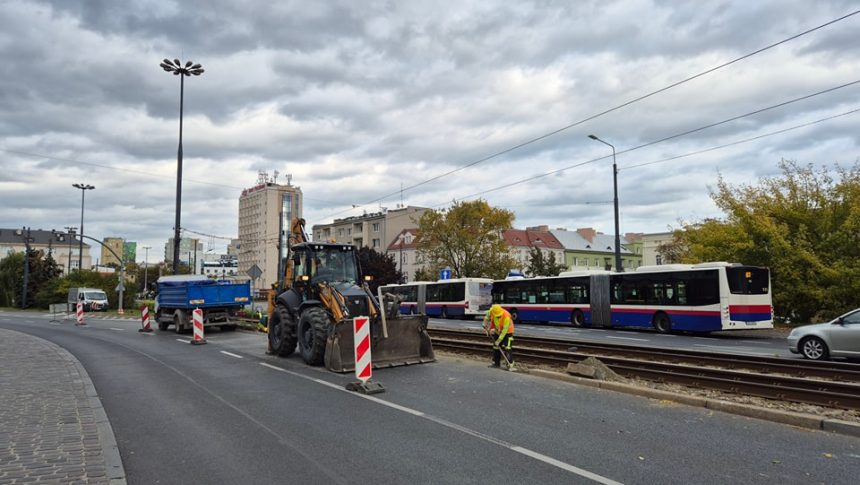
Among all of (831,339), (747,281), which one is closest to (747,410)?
(831,339)

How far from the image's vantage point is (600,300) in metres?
27.3

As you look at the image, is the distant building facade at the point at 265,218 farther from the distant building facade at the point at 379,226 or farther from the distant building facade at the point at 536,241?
the distant building facade at the point at 536,241

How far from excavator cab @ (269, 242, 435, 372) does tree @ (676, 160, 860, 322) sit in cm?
1864

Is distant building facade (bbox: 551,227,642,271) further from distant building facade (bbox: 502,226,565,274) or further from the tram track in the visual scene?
the tram track

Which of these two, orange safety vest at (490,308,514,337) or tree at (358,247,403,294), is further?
tree at (358,247,403,294)

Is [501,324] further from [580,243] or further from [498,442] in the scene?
[580,243]

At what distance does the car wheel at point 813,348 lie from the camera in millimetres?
13102

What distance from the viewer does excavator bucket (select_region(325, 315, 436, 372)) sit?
11541mm

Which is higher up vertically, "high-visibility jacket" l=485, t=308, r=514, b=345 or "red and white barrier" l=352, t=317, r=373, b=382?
"high-visibility jacket" l=485, t=308, r=514, b=345

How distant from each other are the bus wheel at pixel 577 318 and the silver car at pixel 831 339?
1497cm

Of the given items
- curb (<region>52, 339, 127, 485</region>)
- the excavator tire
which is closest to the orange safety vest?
the excavator tire

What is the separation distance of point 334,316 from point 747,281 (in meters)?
16.7

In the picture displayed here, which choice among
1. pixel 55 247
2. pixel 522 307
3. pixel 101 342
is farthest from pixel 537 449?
pixel 55 247

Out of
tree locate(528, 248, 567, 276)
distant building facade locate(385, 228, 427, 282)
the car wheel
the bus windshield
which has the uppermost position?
distant building facade locate(385, 228, 427, 282)
